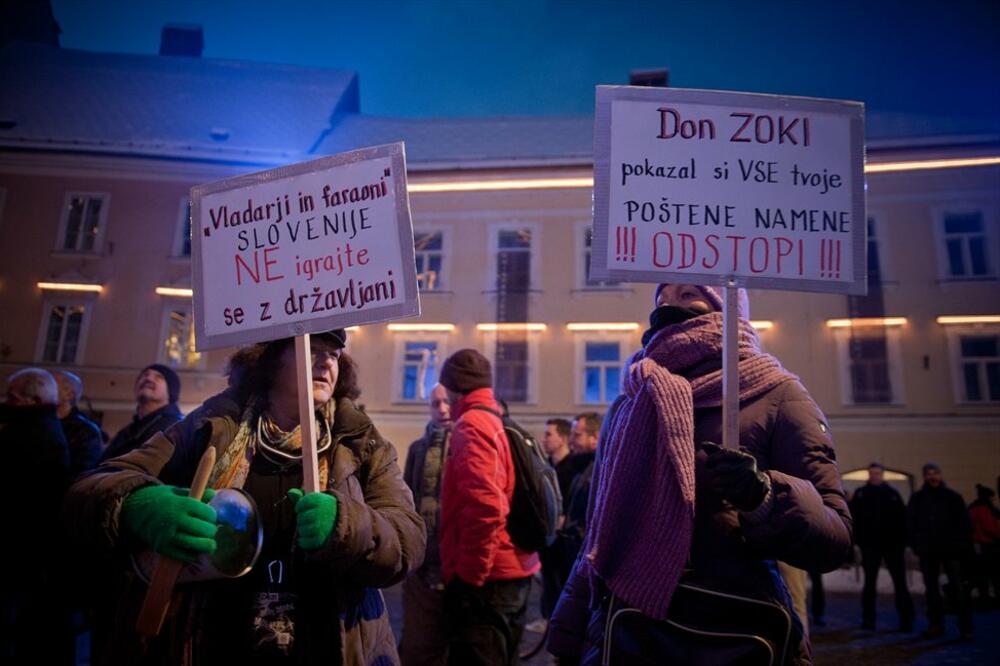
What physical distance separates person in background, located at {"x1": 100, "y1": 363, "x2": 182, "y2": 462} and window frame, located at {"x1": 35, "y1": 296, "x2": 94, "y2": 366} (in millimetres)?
14937

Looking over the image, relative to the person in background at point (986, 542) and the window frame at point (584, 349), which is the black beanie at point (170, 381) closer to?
the person in background at point (986, 542)

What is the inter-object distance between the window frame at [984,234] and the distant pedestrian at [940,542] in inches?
409

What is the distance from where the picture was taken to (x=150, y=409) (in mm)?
4391

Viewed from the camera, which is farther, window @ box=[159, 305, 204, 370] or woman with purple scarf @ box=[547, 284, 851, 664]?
window @ box=[159, 305, 204, 370]

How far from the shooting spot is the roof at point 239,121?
1784 cm

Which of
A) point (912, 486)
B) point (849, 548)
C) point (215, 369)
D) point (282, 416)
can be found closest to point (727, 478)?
point (849, 548)

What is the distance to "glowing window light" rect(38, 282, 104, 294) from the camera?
679 inches

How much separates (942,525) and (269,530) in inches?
321

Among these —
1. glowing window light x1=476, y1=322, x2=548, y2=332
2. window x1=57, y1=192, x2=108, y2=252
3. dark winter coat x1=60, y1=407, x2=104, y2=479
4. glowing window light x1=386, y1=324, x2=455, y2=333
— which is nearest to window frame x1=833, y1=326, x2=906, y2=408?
glowing window light x1=476, y1=322, x2=548, y2=332

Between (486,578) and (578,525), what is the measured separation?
193 cm

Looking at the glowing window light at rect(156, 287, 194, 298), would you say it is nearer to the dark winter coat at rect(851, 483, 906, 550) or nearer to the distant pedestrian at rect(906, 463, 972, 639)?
the dark winter coat at rect(851, 483, 906, 550)

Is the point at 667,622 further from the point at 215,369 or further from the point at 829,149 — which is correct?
the point at 215,369

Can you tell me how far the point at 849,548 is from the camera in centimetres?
181

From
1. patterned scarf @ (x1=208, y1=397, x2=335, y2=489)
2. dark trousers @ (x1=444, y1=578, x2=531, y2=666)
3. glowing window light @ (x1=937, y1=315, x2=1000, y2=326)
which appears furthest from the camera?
glowing window light @ (x1=937, y1=315, x2=1000, y2=326)
